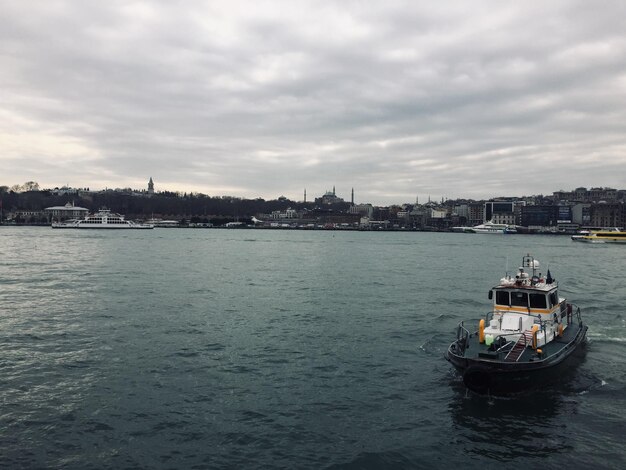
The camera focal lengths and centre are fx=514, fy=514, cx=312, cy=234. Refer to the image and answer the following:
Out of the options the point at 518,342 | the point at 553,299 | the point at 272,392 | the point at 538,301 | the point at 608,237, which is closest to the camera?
the point at 272,392

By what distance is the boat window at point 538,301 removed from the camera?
79.4 ft

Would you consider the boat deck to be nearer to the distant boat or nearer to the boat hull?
the boat hull

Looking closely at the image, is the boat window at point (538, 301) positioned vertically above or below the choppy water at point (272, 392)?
above

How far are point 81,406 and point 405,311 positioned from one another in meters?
24.6

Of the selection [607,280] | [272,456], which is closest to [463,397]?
[272,456]

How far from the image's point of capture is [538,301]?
79.8ft

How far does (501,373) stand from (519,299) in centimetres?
627

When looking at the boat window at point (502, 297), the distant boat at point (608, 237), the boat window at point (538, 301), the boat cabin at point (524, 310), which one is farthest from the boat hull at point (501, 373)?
the distant boat at point (608, 237)

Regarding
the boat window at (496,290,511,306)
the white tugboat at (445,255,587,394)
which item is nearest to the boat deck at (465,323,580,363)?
the white tugboat at (445,255,587,394)

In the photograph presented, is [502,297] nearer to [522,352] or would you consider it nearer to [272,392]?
[522,352]

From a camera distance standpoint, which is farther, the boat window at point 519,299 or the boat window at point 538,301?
the boat window at point 519,299

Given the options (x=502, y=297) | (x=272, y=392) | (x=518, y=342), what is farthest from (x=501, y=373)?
(x=272, y=392)

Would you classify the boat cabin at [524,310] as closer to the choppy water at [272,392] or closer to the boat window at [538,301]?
the boat window at [538,301]

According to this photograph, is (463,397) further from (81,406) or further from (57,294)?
(57,294)
